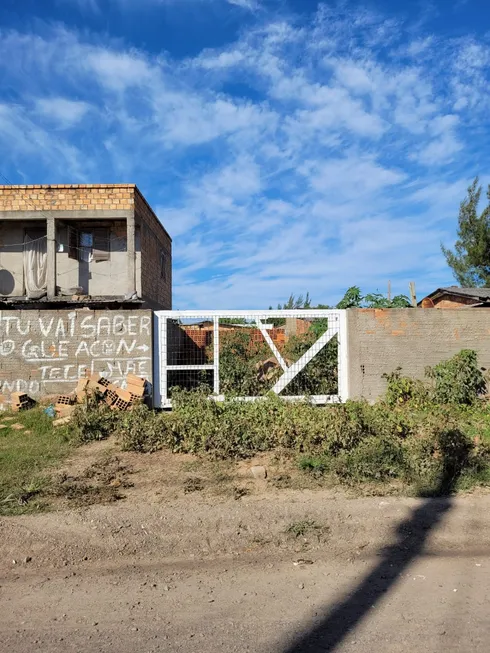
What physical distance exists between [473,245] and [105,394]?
24.0 meters

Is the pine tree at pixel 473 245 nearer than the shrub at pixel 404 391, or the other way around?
the shrub at pixel 404 391

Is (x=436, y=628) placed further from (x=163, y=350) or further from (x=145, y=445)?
(x=163, y=350)

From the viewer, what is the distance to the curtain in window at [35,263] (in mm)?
15148

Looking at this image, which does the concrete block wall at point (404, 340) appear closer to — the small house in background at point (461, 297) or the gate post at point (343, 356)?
the gate post at point (343, 356)

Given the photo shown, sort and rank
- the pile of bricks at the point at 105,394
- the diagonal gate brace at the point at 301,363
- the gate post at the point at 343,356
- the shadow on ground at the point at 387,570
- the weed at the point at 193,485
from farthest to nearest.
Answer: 1. the gate post at the point at 343,356
2. the diagonal gate brace at the point at 301,363
3. the pile of bricks at the point at 105,394
4. the weed at the point at 193,485
5. the shadow on ground at the point at 387,570

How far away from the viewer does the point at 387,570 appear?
3.26 m

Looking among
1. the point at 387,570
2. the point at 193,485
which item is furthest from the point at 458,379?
the point at 387,570

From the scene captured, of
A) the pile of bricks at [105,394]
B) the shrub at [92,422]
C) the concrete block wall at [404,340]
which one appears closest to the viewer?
the shrub at [92,422]

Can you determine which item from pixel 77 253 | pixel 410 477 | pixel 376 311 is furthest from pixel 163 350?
pixel 77 253

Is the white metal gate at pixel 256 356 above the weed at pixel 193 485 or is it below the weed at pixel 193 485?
above

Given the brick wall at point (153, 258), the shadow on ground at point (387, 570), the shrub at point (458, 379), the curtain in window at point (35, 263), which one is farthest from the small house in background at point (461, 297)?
the curtain in window at point (35, 263)

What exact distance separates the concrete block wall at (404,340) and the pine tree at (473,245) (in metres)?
19.1

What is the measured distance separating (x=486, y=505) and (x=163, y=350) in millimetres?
5596

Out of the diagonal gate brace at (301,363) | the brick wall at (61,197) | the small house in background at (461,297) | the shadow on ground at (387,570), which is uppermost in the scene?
the brick wall at (61,197)
